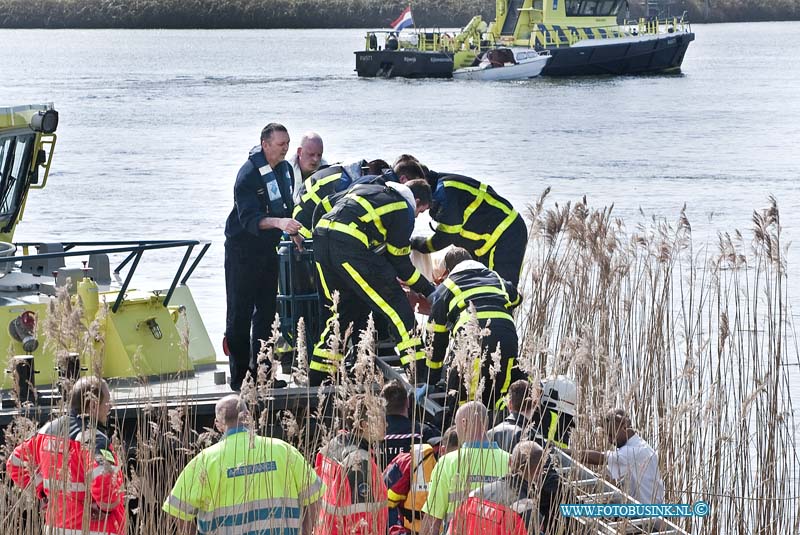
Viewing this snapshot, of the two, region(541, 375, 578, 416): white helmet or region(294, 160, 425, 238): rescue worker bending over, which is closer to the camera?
region(541, 375, 578, 416): white helmet

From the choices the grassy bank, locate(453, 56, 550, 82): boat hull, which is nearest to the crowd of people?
locate(453, 56, 550, 82): boat hull

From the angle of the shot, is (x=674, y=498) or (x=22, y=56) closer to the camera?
(x=674, y=498)

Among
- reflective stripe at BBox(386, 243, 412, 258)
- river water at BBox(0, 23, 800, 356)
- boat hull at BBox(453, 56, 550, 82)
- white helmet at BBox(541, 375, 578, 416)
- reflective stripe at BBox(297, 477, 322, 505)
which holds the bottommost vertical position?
river water at BBox(0, 23, 800, 356)

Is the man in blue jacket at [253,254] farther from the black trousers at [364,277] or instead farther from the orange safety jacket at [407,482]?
the orange safety jacket at [407,482]

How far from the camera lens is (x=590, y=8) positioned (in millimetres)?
52719

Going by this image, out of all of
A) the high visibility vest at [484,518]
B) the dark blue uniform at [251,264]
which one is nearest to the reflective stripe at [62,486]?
the high visibility vest at [484,518]

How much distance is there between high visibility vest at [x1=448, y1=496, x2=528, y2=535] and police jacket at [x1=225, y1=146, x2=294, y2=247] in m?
3.13

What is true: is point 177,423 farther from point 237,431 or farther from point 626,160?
point 626,160

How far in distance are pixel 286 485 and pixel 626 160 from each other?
2487 cm

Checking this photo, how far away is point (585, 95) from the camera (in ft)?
154

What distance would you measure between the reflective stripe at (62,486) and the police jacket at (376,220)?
2.54 meters

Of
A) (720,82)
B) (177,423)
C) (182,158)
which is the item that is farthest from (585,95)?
(177,423)

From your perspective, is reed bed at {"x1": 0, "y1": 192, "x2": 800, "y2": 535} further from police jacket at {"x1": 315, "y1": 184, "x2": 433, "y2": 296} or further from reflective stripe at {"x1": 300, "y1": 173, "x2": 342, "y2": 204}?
reflective stripe at {"x1": 300, "y1": 173, "x2": 342, "y2": 204}

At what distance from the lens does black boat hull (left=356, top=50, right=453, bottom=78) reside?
53.3 m
